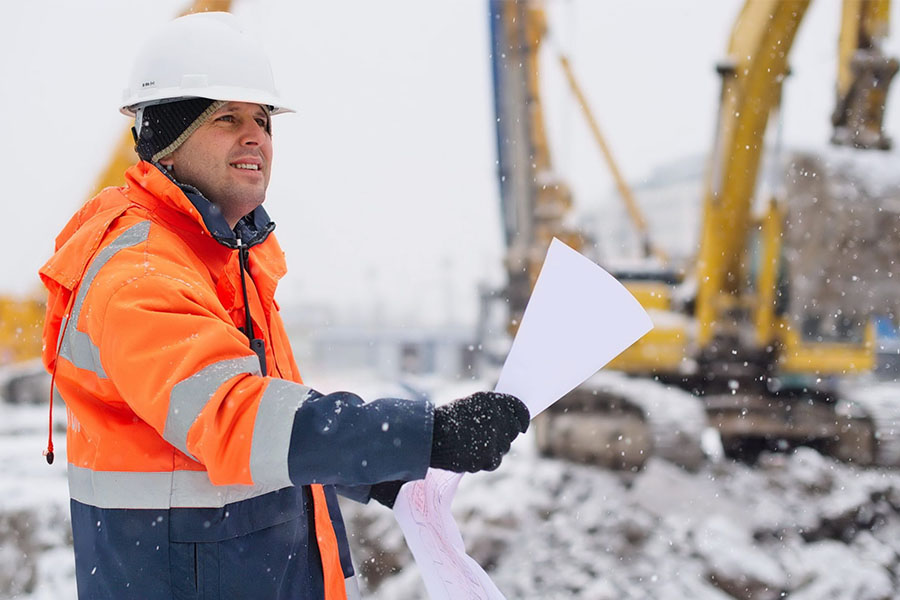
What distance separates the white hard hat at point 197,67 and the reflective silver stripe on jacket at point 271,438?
2.14 ft

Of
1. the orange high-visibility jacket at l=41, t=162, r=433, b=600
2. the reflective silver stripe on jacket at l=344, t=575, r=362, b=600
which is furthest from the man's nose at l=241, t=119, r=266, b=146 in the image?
the reflective silver stripe on jacket at l=344, t=575, r=362, b=600

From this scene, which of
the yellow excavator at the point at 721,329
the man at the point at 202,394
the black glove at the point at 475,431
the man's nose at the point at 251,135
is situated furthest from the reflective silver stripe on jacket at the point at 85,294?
the yellow excavator at the point at 721,329

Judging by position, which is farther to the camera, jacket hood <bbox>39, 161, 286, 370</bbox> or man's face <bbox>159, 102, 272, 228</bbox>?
man's face <bbox>159, 102, 272, 228</bbox>

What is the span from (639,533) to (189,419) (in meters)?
4.60

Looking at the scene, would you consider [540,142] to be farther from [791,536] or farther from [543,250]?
[791,536]

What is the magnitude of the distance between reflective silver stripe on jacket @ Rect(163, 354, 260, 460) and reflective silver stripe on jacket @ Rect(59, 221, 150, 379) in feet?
0.60

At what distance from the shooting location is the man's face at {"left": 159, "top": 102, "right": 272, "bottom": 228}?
60.1 inches

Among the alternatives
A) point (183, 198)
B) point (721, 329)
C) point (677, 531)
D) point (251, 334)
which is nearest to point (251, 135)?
point (183, 198)

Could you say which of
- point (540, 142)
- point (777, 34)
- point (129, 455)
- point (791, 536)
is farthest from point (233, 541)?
point (540, 142)

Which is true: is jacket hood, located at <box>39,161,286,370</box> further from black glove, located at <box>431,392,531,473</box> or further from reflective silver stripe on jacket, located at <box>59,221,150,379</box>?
black glove, located at <box>431,392,531,473</box>

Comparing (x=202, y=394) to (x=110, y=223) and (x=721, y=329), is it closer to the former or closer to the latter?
(x=110, y=223)

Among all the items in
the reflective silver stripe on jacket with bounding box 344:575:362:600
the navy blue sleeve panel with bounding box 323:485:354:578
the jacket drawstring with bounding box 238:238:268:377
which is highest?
the jacket drawstring with bounding box 238:238:268:377

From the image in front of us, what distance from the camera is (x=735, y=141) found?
6391mm

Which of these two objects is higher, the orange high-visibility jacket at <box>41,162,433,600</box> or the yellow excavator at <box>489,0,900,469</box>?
the orange high-visibility jacket at <box>41,162,433,600</box>
